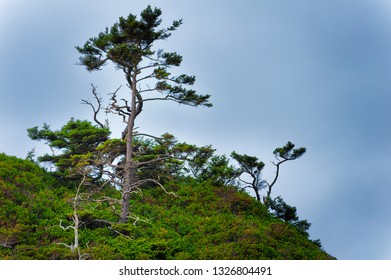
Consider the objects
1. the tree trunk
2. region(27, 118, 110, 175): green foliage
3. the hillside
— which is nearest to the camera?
the hillside

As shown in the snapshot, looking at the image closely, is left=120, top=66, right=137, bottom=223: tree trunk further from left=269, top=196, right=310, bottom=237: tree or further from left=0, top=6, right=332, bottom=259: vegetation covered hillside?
left=269, top=196, right=310, bottom=237: tree

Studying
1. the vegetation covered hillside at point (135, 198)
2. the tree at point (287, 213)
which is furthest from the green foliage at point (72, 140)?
the tree at point (287, 213)

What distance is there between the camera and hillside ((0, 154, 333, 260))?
15953mm

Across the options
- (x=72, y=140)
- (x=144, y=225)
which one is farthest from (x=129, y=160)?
(x=72, y=140)

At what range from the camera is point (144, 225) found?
743 inches

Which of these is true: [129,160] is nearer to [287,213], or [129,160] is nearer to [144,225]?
[144,225]

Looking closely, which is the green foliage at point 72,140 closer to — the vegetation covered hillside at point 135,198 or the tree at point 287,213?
the vegetation covered hillside at point 135,198

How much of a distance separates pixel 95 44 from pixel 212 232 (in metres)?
9.40

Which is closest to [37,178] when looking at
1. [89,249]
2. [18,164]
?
[18,164]

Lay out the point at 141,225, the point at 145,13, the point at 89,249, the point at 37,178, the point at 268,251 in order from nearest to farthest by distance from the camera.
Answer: the point at 89,249 < the point at 268,251 < the point at 141,225 < the point at 145,13 < the point at 37,178

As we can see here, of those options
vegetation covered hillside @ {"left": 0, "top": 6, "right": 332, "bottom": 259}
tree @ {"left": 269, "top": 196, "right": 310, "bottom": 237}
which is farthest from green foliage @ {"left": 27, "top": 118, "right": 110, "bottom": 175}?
tree @ {"left": 269, "top": 196, "right": 310, "bottom": 237}
